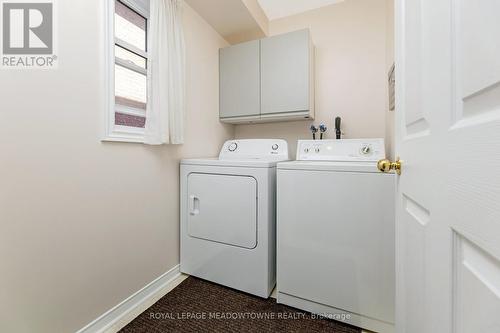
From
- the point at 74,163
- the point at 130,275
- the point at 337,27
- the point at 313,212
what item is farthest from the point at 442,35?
the point at 337,27

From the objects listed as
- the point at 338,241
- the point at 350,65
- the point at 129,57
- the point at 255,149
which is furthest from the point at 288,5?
the point at 338,241

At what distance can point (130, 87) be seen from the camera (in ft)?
5.09

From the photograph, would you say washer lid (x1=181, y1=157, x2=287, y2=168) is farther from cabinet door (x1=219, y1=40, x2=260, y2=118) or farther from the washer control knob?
cabinet door (x1=219, y1=40, x2=260, y2=118)

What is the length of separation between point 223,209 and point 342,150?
113 centimetres

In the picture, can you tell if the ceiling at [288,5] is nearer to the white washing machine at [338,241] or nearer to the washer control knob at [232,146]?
the washer control knob at [232,146]

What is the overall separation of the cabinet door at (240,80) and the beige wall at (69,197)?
3.42ft

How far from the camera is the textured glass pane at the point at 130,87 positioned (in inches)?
57.6

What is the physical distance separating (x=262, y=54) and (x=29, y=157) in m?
1.99

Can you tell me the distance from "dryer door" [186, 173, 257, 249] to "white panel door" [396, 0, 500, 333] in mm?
1040

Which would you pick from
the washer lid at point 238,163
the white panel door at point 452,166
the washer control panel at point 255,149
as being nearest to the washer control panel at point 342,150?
the washer control panel at point 255,149

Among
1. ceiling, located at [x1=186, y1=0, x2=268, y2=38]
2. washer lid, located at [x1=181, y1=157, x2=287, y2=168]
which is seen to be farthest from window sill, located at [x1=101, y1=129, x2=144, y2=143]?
ceiling, located at [x1=186, y1=0, x2=268, y2=38]

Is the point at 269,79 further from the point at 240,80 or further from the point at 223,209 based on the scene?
the point at 223,209

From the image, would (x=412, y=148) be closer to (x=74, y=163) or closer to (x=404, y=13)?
(x=404, y=13)

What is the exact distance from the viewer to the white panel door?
13.0 inches
